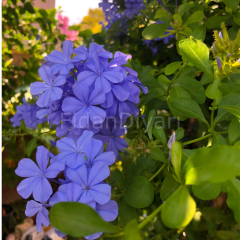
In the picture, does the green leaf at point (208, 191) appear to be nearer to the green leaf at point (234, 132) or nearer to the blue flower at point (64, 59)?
the green leaf at point (234, 132)

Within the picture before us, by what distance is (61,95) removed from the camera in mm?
405

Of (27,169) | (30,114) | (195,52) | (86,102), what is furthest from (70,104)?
(30,114)

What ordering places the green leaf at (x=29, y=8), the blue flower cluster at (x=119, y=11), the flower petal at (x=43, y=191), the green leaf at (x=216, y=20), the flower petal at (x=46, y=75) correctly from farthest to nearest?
the green leaf at (x=29, y=8) → the blue flower cluster at (x=119, y=11) → the green leaf at (x=216, y=20) → the flower petal at (x=46, y=75) → the flower petal at (x=43, y=191)

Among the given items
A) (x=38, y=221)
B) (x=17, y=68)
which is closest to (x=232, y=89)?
(x=38, y=221)

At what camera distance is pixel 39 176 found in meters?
0.38

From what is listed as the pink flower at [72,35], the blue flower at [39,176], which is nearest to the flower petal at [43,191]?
the blue flower at [39,176]

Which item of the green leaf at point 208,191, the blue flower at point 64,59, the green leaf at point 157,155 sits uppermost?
the blue flower at point 64,59

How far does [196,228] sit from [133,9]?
68 centimetres

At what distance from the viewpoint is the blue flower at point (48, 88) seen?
0.41 meters

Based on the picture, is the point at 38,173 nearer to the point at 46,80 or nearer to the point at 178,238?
the point at 46,80

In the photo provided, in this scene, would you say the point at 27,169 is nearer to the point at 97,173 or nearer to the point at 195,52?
the point at 97,173

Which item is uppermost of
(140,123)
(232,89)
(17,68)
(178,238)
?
(232,89)

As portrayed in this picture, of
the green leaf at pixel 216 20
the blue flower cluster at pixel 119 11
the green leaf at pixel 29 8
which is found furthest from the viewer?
the green leaf at pixel 29 8

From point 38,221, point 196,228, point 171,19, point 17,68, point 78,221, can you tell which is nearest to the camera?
A: point 78,221
